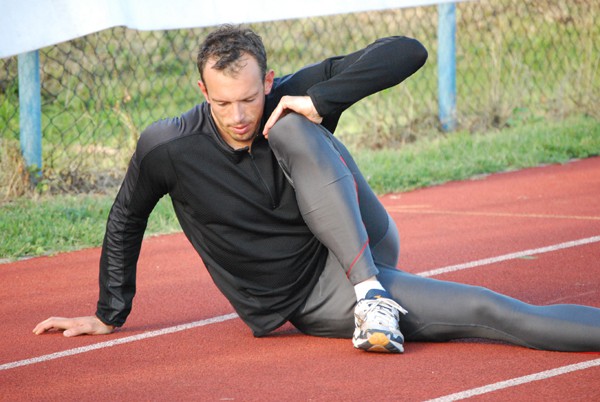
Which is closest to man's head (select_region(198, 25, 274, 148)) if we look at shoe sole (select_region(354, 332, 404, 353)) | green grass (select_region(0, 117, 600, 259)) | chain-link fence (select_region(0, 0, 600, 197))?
shoe sole (select_region(354, 332, 404, 353))

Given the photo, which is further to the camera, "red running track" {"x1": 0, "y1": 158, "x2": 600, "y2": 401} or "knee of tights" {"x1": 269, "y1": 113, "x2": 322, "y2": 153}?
Result: "knee of tights" {"x1": 269, "y1": 113, "x2": 322, "y2": 153}

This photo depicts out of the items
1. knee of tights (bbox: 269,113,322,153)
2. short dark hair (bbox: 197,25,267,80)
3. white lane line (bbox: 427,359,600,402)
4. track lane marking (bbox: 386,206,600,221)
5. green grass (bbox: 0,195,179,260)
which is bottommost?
white lane line (bbox: 427,359,600,402)

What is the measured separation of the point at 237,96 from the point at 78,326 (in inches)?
53.1

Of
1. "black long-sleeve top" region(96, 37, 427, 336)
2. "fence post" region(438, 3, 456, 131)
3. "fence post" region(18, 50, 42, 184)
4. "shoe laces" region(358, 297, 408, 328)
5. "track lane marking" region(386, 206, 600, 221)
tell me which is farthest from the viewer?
"fence post" region(438, 3, 456, 131)

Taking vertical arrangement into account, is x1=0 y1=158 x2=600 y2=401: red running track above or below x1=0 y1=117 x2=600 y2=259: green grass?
below

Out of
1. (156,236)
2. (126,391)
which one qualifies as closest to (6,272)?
(156,236)

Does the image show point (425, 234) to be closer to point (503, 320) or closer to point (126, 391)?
point (503, 320)

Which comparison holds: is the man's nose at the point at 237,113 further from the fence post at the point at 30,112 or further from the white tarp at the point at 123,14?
the fence post at the point at 30,112

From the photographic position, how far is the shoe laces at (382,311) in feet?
12.8

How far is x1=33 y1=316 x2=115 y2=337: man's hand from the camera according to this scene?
4.58 meters

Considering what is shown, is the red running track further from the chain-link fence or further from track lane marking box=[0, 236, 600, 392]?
the chain-link fence

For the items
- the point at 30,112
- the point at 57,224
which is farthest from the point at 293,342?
the point at 30,112

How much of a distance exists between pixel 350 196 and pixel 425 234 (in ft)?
8.80

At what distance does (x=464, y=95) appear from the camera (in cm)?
1159
